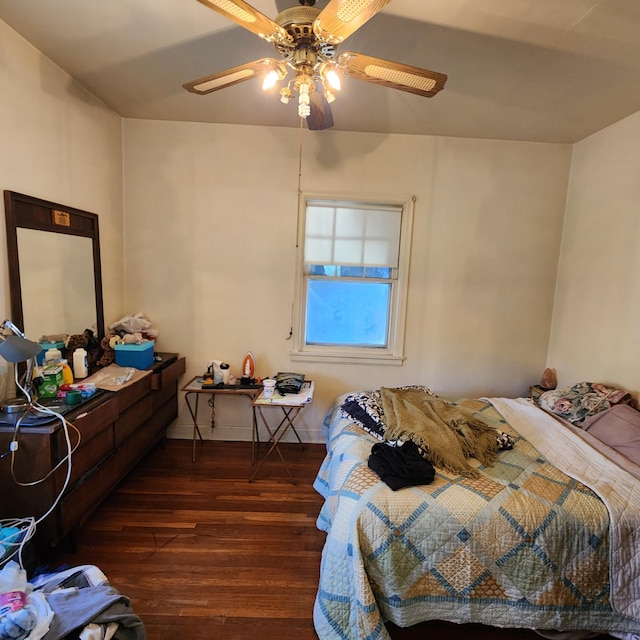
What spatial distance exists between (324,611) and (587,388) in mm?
2268

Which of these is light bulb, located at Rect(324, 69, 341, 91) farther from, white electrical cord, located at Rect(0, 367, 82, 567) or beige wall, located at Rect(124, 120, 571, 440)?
white electrical cord, located at Rect(0, 367, 82, 567)

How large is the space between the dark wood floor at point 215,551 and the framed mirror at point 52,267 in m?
1.22

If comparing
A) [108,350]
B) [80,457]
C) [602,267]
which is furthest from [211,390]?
[602,267]

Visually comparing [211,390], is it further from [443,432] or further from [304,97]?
Answer: [304,97]

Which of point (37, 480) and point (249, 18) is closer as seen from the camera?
point (249, 18)

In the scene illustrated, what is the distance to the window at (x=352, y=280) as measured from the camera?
10.1 ft

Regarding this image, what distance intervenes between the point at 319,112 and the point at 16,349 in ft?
5.97

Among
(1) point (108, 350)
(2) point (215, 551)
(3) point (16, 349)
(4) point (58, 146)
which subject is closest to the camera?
(3) point (16, 349)

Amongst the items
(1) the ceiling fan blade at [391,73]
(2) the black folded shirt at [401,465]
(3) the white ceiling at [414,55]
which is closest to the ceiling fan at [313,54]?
(1) the ceiling fan blade at [391,73]

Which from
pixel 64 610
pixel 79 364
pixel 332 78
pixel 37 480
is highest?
pixel 332 78

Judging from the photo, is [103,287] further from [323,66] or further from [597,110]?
[597,110]

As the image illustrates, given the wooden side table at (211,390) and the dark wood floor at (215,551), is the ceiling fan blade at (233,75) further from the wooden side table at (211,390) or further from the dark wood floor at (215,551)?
the dark wood floor at (215,551)

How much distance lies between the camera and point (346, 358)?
3176 mm

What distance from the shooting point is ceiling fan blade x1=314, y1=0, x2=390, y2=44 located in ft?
3.65
